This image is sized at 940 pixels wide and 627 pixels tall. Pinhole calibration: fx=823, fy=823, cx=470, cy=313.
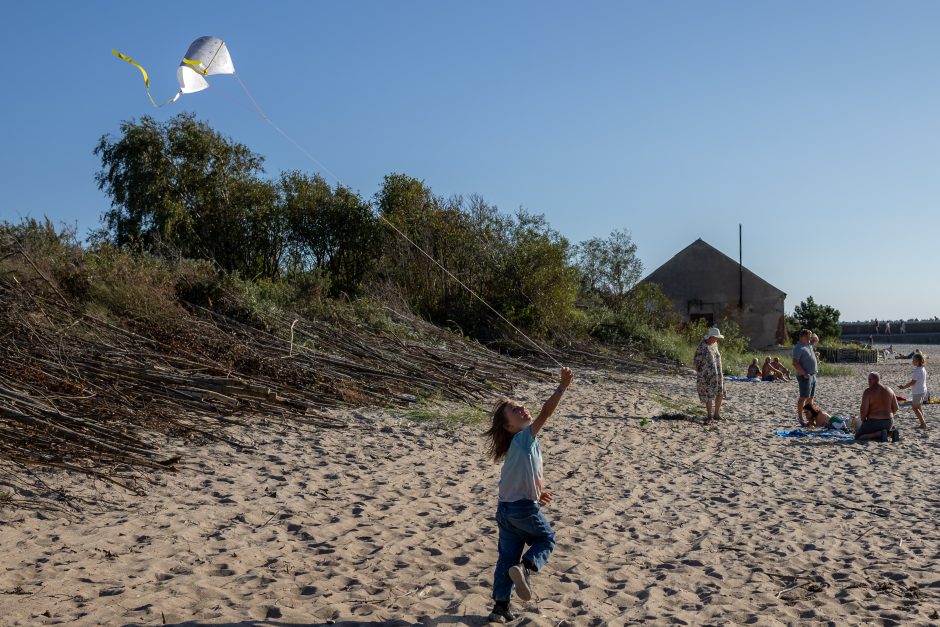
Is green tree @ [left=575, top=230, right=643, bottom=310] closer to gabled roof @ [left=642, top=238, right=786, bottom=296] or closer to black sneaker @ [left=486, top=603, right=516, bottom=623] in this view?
gabled roof @ [left=642, top=238, right=786, bottom=296]

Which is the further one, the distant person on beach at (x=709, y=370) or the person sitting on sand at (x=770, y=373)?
the person sitting on sand at (x=770, y=373)

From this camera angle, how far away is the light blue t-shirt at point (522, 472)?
457 centimetres

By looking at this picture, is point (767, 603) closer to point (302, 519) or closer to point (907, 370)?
point (302, 519)

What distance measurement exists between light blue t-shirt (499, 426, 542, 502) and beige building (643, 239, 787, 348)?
31.6 meters

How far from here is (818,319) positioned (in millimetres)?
40250

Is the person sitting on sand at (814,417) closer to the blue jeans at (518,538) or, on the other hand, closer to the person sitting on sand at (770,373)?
the person sitting on sand at (770,373)

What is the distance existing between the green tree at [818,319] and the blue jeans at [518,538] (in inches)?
1488

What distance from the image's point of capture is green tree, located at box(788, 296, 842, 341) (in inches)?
1577

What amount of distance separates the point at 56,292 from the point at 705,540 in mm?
9361

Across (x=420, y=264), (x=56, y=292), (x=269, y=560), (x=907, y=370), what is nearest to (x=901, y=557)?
(x=269, y=560)

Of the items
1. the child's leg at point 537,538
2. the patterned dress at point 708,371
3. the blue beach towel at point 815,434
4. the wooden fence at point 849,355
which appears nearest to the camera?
the child's leg at point 537,538

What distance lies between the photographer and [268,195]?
26781 mm

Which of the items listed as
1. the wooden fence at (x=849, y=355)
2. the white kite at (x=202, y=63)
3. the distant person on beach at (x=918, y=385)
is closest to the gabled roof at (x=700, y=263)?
the wooden fence at (x=849, y=355)

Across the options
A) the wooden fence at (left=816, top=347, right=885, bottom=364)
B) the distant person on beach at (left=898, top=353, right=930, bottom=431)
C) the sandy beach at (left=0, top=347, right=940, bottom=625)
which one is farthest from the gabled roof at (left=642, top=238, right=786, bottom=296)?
the sandy beach at (left=0, top=347, right=940, bottom=625)
